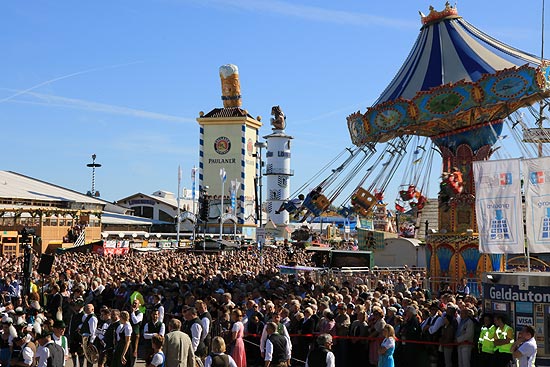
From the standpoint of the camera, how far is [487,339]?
31.6 ft

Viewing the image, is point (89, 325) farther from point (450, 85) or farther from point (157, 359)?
point (450, 85)

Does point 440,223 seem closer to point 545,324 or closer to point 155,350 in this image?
point 545,324

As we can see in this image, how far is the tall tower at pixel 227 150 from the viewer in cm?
7556

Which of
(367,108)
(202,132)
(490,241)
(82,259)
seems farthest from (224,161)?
(490,241)

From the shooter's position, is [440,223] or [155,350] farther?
[440,223]

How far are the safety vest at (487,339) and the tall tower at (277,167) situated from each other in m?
71.6

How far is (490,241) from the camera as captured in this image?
35.9 ft

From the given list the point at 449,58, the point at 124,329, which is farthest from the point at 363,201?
the point at 124,329

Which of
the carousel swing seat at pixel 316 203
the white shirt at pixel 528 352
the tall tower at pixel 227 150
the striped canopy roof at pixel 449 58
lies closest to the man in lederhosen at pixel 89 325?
the white shirt at pixel 528 352

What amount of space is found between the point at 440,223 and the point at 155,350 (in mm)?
16102

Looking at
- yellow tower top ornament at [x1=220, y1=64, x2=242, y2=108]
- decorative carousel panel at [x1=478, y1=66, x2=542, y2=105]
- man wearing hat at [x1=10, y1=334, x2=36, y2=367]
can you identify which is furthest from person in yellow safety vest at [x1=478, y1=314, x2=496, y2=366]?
yellow tower top ornament at [x1=220, y1=64, x2=242, y2=108]

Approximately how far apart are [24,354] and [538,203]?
7429mm

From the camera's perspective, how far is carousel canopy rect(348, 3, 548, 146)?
2003cm

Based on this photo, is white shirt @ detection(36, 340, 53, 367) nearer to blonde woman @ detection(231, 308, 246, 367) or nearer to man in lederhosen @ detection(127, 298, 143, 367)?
man in lederhosen @ detection(127, 298, 143, 367)
